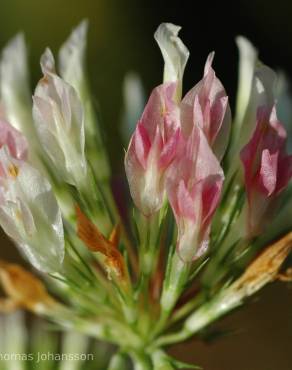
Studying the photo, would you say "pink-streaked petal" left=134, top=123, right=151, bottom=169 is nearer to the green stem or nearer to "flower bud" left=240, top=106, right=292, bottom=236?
"flower bud" left=240, top=106, right=292, bottom=236

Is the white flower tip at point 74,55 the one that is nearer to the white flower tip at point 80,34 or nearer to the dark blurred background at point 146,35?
the white flower tip at point 80,34

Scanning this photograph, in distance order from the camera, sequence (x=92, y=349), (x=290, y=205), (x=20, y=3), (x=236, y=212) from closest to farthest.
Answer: (x=236, y=212)
(x=290, y=205)
(x=92, y=349)
(x=20, y=3)

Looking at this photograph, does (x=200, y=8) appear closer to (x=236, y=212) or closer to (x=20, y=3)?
(x=20, y=3)

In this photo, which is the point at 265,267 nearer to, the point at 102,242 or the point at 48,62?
the point at 102,242

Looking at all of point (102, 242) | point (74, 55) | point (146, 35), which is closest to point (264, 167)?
point (102, 242)

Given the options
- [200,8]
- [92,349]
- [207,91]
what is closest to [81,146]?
[207,91]

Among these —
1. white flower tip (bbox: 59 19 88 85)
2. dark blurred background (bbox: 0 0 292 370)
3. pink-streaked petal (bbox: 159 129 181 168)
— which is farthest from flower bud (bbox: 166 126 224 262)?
dark blurred background (bbox: 0 0 292 370)
